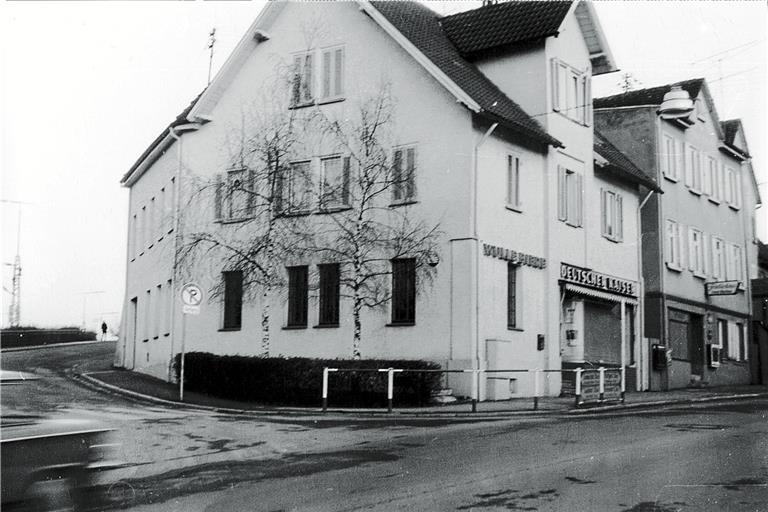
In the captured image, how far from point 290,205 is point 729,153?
2023 centimetres

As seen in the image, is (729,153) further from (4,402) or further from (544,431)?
(4,402)

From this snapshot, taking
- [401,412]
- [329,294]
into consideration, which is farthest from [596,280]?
[401,412]

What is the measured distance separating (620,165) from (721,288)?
7.76 meters

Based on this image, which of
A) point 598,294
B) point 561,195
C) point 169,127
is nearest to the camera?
point 561,195

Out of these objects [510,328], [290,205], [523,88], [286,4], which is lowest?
[510,328]

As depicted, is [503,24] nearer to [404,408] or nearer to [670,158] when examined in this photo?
[670,158]

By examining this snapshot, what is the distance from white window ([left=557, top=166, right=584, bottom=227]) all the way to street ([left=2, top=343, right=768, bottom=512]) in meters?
9.45

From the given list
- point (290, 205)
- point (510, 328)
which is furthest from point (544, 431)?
point (290, 205)

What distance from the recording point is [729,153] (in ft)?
128

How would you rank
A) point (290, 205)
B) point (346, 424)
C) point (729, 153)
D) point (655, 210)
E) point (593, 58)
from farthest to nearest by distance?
point (729, 153) → point (655, 210) → point (593, 58) → point (290, 205) → point (346, 424)

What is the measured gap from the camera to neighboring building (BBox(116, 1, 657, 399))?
963 inches

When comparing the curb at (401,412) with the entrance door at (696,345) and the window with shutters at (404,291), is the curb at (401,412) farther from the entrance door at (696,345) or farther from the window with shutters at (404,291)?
the entrance door at (696,345)

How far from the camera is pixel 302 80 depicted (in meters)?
27.9

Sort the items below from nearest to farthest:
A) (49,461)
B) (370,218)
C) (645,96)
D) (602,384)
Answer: (49,461) → (602,384) → (370,218) → (645,96)
